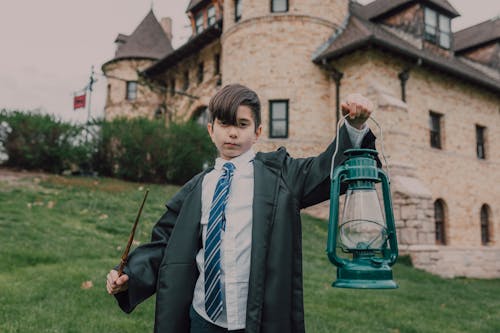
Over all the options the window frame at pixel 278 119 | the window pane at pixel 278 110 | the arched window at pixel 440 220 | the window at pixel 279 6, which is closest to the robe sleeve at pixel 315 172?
the window frame at pixel 278 119

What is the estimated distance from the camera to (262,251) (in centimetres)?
188

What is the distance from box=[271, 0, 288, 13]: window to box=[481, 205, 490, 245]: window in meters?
11.3

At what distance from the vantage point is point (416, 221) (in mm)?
12156

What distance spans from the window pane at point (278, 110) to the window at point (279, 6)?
11.0 feet

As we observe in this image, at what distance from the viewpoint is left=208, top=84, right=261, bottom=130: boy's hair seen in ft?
6.72

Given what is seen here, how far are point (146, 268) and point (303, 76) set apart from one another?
13878 mm

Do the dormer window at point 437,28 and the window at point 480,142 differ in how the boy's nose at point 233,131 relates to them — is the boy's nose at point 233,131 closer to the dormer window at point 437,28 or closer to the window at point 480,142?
the dormer window at point 437,28

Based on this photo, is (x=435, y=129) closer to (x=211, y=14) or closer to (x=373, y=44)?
(x=373, y=44)

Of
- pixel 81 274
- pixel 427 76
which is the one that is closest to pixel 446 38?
pixel 427 76

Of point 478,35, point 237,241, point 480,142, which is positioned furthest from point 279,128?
point 237,241

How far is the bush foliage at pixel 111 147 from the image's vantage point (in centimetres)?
1410

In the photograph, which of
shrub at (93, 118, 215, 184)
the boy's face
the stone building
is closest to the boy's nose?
the boy's face

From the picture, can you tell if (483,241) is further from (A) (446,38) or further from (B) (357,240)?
(B) (357,240)

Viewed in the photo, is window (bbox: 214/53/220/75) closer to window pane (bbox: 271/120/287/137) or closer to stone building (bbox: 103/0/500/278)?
stone building (bbox: 103/0/500/278)
